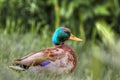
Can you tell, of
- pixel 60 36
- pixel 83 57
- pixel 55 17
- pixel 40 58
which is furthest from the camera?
pixel 55 17

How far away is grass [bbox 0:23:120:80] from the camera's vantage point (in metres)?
1.47

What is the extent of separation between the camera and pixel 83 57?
537cm

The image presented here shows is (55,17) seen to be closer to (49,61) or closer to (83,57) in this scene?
(83,57)

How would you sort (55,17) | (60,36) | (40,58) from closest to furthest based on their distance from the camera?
(40,58), (60,36), (55,17)

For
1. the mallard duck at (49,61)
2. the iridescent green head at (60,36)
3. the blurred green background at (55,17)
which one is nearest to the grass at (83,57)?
the mallard duck at (49,61)

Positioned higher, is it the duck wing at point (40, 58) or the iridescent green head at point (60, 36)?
the iridescent green head at point (60, 36)

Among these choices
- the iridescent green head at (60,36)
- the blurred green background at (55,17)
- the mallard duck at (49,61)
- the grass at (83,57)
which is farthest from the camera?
the blurred green background at (55,17)

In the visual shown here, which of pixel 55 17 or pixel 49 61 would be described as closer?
pixel 49 61

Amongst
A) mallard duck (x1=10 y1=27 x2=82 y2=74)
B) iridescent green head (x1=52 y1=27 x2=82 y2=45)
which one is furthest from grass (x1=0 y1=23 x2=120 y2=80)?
iridescent green head (x1=52 y1=27 x2=82 y2=45)

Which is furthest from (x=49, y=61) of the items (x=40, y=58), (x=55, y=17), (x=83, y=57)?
(x=55, y=17)

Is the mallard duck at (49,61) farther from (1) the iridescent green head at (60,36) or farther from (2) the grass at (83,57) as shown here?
(1) the iridescent green head at (60,36)

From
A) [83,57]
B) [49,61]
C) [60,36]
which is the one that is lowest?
[83,57]

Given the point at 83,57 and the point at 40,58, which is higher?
the point at 40,58

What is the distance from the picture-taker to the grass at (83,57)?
1.47m
